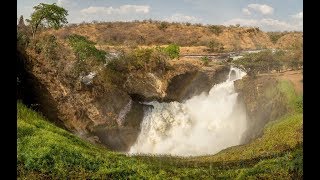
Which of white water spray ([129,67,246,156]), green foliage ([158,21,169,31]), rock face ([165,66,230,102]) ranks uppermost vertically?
green foliage ([158,21,169,31])

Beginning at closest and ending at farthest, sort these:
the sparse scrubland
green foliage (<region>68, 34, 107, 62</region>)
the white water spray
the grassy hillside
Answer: the sparse scrubland → green foliage (<region>68, 34, 107, 62</region>) → the white water spray → the grassy hillside

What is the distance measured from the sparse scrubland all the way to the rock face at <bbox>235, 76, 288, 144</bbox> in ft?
0.24

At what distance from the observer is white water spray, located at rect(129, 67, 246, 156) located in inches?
942

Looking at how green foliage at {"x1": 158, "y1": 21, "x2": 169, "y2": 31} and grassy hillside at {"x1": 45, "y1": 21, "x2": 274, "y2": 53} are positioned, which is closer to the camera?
grassy hillside at {"x1": 45, "y1": 21, "x2": 274, "y2": 53}

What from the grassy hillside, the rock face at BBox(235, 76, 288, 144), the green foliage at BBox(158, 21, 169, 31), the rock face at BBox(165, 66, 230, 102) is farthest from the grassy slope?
the green foliage at BBox(158, 21, 169, 31)

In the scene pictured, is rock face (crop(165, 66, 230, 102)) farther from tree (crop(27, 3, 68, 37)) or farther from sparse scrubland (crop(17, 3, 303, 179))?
tree (crop(27, 3, 68, 37))

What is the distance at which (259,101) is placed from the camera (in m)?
23.6

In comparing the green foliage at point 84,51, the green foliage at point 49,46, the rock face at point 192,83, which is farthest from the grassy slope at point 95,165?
the rock face at point 192,83

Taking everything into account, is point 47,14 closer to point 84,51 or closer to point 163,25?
point 84,51

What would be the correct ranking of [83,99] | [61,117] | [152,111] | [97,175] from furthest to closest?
[152,111] < [83,99] < [61,117] < [97,175]
